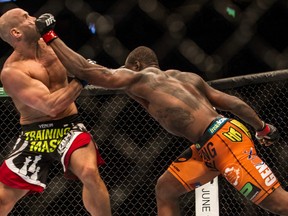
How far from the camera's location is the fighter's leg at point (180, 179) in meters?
2.55

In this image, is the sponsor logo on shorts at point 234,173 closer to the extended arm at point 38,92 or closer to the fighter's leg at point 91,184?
the fighter's leg at point 91,184

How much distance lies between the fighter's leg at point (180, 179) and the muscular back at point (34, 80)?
1.83 ft

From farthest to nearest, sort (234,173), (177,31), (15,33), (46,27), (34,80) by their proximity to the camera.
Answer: (177,31), (15,33), (34,80), (234,173), (46,27)

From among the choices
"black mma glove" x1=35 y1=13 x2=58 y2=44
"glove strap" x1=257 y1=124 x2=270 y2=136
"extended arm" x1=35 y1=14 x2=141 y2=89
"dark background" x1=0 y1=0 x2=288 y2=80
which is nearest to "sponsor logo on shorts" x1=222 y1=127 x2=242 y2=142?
"glove strap" x1=257 y1=124 x2=270 y2=136

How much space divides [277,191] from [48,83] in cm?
114

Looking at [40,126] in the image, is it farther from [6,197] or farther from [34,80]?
[6,197]

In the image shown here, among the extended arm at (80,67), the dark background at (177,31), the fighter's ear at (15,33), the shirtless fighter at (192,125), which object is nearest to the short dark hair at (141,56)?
the shirtless fighter at (192,125)

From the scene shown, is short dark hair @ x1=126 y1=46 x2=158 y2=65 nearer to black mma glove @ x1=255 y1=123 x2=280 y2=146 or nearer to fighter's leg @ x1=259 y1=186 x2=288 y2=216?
black mma glove @ x1=255 y1=123 x2=280 y2=146

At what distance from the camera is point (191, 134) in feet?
8.11

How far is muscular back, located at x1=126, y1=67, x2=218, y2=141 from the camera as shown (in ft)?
8.05

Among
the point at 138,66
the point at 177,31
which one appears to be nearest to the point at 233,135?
the point at 138,66

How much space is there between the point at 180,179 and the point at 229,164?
0.28 metres

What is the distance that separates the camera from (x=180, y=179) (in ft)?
8.41

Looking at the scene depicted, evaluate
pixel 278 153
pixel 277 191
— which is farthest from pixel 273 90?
pixel 277 191
